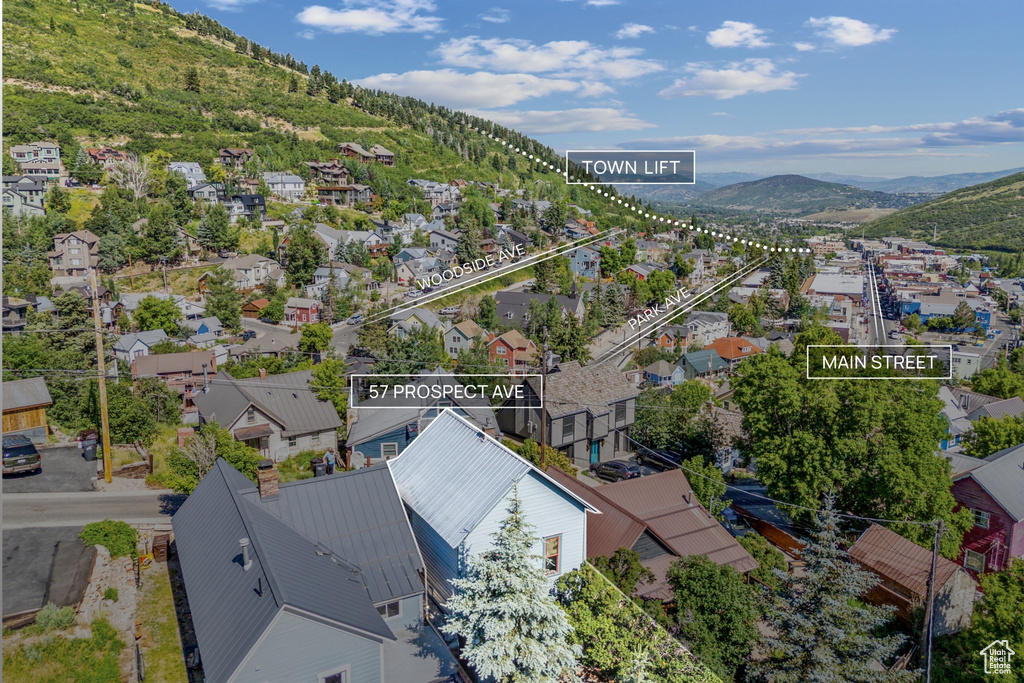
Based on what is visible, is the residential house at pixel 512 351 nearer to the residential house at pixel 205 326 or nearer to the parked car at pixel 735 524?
the parked car at pixel 735 524

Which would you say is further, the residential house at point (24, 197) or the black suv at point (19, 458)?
the residential house at point (24, 197)

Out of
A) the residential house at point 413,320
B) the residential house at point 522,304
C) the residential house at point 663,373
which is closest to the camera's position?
the residential house at point 413,320

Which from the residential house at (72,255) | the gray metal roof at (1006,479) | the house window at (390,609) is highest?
the residential house at (72,255)

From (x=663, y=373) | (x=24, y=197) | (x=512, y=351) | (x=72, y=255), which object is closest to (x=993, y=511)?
(x=663, y=373)

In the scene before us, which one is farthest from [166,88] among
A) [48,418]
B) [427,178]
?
[48,418]

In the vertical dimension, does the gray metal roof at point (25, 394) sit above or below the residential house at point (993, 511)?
above

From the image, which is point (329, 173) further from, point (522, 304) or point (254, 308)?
point (522, 304)

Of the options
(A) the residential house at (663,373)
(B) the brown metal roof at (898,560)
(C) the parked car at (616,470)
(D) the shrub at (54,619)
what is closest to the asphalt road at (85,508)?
(D) the shrub at (54,619)

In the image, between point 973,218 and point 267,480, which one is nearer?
point 267,480
